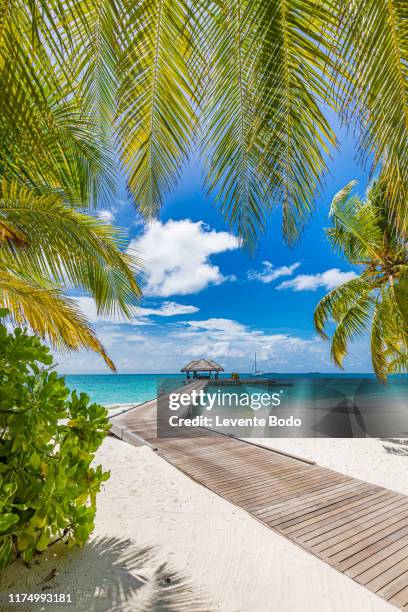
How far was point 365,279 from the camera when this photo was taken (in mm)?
9688

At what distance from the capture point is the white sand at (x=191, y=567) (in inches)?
91.4

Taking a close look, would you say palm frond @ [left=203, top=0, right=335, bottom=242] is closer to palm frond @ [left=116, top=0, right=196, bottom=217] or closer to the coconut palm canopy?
the coconut palm canopy

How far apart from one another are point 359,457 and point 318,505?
440 cm

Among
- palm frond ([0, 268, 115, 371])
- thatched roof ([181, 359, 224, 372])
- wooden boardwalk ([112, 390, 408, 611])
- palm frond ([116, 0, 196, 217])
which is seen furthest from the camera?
thatched roof ([181, 359, 224, 372])

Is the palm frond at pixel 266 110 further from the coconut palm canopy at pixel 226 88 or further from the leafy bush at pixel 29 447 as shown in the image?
the leafy bush at pixel 29 447

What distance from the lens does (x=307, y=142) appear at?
215cm

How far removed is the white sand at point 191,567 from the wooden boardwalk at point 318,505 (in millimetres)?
195

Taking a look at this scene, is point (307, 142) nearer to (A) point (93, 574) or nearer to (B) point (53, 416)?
(B) point (53, 416)

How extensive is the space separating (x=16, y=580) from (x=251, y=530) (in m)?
2.32

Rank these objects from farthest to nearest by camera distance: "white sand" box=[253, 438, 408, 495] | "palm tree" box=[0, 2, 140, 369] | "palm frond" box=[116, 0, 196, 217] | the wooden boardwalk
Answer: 1. "white sand" box=[253, 438, 408, 495]
2. "palm tree" box=[0, 2, 140, 369]
3. the wooden boardwalk
4. "palm frond" box=[116, 0, 196, 217]

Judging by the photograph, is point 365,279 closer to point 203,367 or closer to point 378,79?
point 378,79

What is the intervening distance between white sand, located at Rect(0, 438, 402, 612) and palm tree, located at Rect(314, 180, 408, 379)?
703 centimetres

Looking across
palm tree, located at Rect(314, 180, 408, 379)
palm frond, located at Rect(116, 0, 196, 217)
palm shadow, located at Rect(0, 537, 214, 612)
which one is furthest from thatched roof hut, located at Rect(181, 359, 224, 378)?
palm frond, located at Rect(116, 0, 196, 217)

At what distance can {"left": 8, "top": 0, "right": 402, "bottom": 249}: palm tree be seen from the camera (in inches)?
65.0
